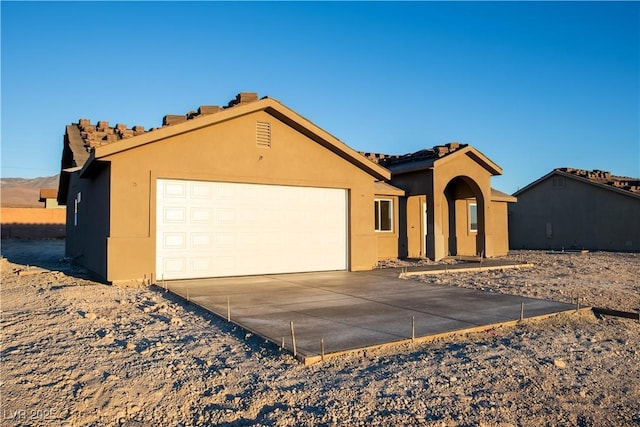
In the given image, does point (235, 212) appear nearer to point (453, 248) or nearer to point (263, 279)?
point (263, 279)

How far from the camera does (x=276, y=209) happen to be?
47.6 feet

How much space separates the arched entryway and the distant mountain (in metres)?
127

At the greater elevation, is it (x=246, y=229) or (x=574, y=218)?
(x=574, y=218)

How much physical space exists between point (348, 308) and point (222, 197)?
6.06 meters

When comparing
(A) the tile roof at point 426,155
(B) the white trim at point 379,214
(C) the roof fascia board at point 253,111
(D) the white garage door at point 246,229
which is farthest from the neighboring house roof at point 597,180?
(D) the white garage door at point 246,229

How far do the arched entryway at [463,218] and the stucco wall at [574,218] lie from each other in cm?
967

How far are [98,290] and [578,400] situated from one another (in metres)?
9.73

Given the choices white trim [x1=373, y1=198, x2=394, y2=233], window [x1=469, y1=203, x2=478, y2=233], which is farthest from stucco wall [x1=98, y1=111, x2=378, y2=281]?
window [x1=469, y1=203, x2=478, y2=233]

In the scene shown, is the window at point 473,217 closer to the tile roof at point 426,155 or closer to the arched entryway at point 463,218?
the arched entryway at point 463,218

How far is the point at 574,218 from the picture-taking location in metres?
29.5

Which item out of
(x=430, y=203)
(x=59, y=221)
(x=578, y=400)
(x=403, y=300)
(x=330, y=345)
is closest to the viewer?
(x=578, y=400)

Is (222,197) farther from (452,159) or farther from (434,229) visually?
(452,159)

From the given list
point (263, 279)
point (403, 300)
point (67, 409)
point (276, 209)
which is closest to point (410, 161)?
point (276, 209)

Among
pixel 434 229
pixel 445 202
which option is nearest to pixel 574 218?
pixel 445 202
